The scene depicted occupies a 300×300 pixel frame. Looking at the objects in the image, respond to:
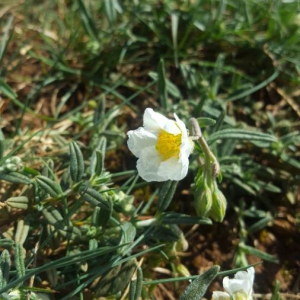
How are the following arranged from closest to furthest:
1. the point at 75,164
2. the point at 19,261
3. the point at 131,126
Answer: the point at 19,261
the point at 75,164
the point at 131,126

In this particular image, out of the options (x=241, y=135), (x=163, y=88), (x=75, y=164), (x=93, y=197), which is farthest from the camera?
(x=163, y=88)

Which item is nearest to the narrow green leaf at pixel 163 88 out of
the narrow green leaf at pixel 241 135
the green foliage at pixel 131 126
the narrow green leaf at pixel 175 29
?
the green foliage at pixel 131 126

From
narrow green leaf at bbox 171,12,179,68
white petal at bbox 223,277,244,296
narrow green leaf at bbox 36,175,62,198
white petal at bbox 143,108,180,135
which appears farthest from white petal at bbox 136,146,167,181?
narrow green leaf at bbox 171,12,179,68

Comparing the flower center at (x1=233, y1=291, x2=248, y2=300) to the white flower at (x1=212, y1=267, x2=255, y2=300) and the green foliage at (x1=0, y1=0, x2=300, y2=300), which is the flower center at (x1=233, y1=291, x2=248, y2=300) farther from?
the green foliage at (x1=0, y1=0, x2=300, y2=300)

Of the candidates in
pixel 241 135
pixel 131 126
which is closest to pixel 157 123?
pixel 241 135

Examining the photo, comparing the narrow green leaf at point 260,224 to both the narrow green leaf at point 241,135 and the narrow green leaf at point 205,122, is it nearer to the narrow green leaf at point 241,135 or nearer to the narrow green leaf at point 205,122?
the narrow green leaf at point 241,135

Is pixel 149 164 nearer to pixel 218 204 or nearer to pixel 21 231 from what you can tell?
pixel 218 204
